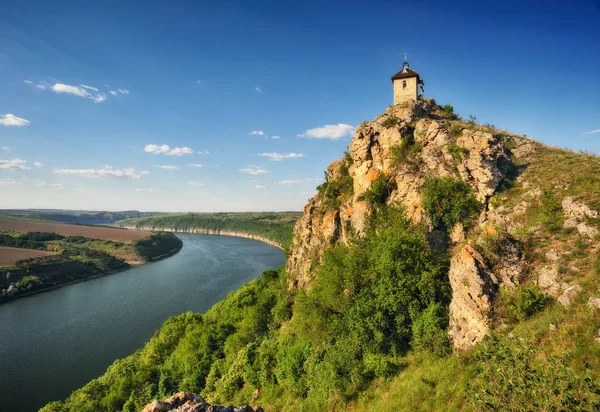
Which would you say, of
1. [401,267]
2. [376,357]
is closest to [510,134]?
[401,267]

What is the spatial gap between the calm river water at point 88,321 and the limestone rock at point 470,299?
4351 centimetres

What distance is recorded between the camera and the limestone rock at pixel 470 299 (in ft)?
51.9

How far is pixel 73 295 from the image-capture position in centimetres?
8044

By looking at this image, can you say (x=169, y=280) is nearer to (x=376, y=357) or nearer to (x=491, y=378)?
(x=376, y=357)

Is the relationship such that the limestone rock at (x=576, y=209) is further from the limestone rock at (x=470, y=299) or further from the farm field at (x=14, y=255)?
the farm field at (x=14, y=255)

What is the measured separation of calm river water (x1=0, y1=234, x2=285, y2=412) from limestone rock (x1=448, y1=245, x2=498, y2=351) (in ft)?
143

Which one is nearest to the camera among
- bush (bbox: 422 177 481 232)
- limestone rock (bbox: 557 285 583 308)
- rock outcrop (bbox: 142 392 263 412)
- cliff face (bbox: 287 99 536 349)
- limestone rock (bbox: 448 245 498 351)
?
rock outcrop (bbox: 142 392 263 412)

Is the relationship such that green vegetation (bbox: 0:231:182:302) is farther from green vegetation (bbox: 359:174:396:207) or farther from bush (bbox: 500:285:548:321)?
bush (bbox: 500:285:548:321)

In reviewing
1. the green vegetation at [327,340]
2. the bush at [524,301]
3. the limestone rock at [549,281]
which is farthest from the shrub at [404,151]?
the bush at [524,301]

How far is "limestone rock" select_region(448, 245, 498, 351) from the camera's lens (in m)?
15.8

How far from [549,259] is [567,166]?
953 centimetres

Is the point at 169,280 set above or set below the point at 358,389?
below

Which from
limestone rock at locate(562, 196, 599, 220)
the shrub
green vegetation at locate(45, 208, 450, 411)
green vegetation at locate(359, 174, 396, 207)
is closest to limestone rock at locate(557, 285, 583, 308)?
limestone rock at locate(562, 196, 599, 220)

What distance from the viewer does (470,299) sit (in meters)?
16.4
